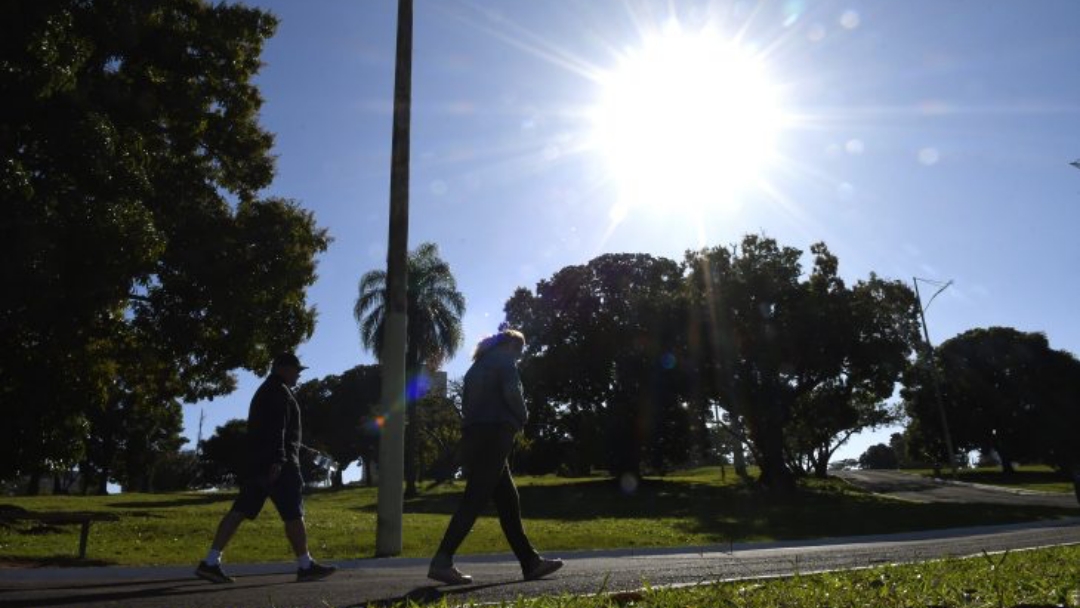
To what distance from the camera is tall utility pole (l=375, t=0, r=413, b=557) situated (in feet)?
32.2

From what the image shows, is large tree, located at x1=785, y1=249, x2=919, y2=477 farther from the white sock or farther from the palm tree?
the white sock

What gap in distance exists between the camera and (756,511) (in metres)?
24.5

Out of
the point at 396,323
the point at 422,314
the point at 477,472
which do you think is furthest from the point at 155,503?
the point at 477,472

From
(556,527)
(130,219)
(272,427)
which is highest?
(130,219)

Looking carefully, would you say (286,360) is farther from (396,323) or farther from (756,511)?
(756,511)

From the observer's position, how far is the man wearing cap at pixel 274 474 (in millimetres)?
5770

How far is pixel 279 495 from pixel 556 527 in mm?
11758

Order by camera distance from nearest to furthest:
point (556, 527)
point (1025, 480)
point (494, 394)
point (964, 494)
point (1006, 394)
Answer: point (494, 394), point (556, 527), point (964, 494), point (1025, 480), point (1006, 394)

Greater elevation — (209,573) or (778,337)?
(778,337)

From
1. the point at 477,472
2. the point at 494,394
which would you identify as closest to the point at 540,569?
the point at 477,472

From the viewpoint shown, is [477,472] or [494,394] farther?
[494,394]

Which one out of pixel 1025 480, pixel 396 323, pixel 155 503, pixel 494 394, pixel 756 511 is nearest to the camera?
pixel 494 394

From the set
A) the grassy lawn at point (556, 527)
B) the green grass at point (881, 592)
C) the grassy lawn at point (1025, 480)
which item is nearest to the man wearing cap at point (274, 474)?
the green grass at point (881, 592)

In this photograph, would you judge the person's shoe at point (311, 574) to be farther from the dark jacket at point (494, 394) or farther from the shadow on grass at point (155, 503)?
the shadow on grass at point (155, 503)
